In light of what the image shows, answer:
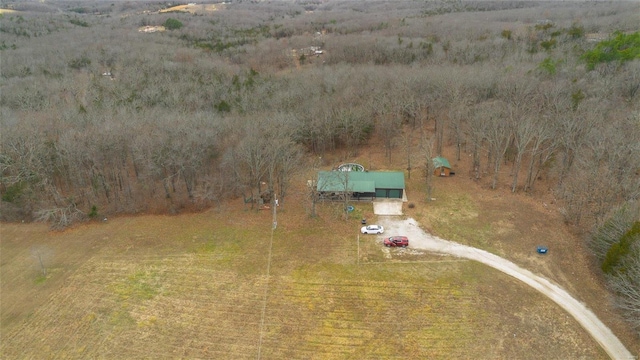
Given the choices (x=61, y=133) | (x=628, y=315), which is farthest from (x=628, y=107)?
(x=61, y=133)

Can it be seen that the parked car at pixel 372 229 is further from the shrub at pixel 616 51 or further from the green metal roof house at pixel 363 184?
the shrub at pixel 616 51

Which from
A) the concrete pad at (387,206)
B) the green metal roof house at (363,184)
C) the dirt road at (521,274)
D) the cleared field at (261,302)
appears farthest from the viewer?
the green metal roof house at (363,184)

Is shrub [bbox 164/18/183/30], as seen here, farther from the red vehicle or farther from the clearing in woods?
the red vehicle


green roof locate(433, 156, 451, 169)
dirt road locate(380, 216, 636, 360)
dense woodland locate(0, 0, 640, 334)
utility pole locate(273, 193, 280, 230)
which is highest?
dense woodland locate(0, 0, 640, 334)

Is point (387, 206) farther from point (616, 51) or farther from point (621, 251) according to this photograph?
point (616, 51)

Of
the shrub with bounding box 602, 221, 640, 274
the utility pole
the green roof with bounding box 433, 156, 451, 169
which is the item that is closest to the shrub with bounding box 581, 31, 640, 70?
the green roof with bounding box 433, 156, 451, 169

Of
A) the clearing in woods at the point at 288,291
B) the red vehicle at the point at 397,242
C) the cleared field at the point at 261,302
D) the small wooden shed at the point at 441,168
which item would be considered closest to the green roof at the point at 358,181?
the clearing in woods at the point at 288,291
